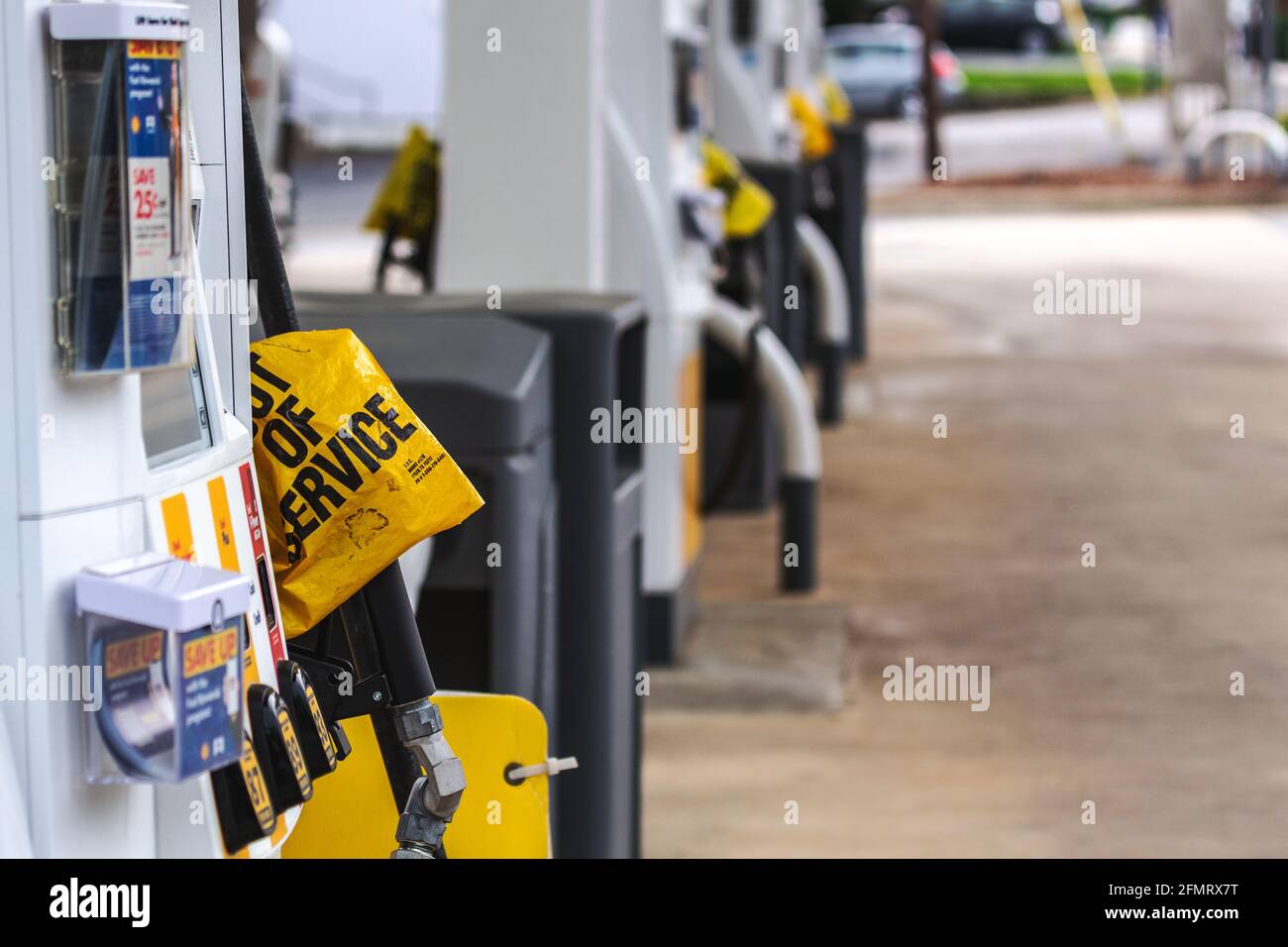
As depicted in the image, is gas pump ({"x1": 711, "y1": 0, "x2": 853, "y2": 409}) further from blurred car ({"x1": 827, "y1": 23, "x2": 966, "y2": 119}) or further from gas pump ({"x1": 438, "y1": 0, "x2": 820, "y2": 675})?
blurred car ({"x1": 827, "y1": 23, "x2": 966, "y2": 119})

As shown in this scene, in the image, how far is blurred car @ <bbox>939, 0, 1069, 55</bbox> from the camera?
135 ft

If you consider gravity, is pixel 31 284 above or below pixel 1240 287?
above

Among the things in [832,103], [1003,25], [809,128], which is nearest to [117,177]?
[809,128]

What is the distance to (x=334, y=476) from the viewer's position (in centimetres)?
211

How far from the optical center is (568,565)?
3.43 metres

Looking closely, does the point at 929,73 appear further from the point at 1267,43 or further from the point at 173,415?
the point at 173,415

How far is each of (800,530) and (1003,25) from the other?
3659 centimetres

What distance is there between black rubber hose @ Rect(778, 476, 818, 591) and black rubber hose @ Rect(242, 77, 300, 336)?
4.67 metres

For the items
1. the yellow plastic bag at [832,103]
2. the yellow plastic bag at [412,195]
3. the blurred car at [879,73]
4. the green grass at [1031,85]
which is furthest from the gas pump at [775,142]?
the green grass at [1031,85]

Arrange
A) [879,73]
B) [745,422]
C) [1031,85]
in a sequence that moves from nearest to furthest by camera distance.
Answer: [745,422] < [879,73] < [1031,85]

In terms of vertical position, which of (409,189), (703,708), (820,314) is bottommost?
(703,708)
